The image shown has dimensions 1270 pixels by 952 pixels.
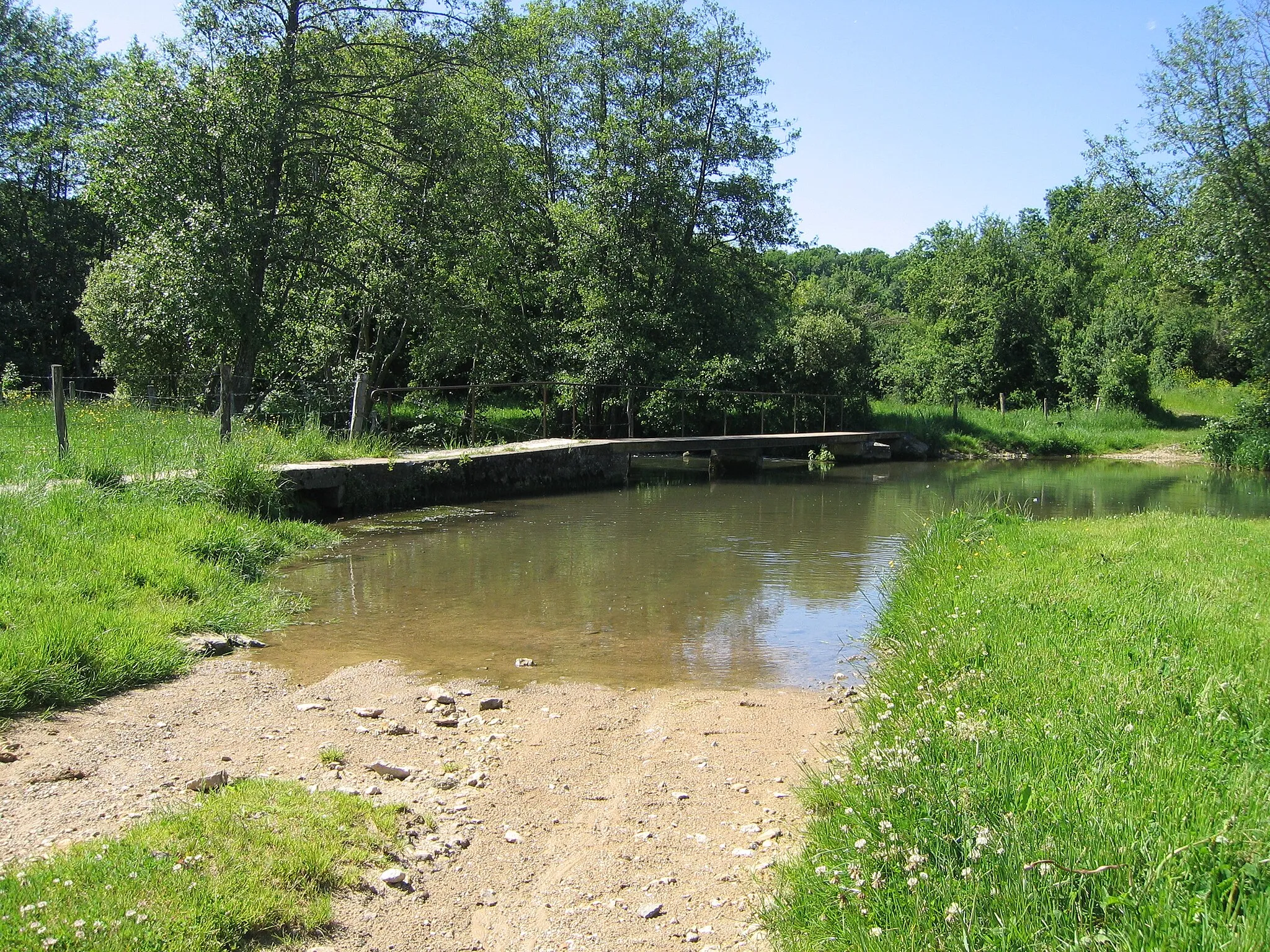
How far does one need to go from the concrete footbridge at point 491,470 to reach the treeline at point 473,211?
2.32 meters

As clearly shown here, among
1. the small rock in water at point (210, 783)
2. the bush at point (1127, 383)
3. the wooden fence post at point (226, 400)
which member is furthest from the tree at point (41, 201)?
the bush at point (1127, 383)

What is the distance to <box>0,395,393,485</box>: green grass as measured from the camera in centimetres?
1020

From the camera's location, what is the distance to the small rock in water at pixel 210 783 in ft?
13.7

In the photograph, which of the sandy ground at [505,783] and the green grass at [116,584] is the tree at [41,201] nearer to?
the green grass at [116,584]

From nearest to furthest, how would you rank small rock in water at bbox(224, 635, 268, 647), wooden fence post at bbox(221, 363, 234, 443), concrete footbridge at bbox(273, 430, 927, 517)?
small rock in water at bbox(224, 635, 268, 647)
wooden fence post at bbox(221, 363, 234, 443)
concrete footbridge at bbox(273, 430, 927, 517)

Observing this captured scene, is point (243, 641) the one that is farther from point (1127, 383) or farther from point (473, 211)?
point (1127, 383)

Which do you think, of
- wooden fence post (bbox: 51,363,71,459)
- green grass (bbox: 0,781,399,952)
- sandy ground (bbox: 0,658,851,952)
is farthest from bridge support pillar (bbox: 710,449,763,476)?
green grass (bbox: 0,781,399,952)

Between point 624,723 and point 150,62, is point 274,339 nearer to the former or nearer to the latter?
point 150,62

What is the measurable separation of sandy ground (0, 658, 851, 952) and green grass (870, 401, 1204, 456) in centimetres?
2715

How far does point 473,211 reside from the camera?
68.1 ft

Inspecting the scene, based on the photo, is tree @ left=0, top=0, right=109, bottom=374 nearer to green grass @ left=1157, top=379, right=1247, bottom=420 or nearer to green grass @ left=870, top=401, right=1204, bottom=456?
green grass @ left=870, top=401, right=1204, bottom=456

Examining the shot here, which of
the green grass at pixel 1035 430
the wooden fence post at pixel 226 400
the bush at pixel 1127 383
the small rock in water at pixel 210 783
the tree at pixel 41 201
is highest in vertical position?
the tree at pixel 41 201

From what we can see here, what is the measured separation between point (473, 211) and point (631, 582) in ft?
44.3

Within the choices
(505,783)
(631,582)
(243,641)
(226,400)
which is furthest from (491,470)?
(505,783)
